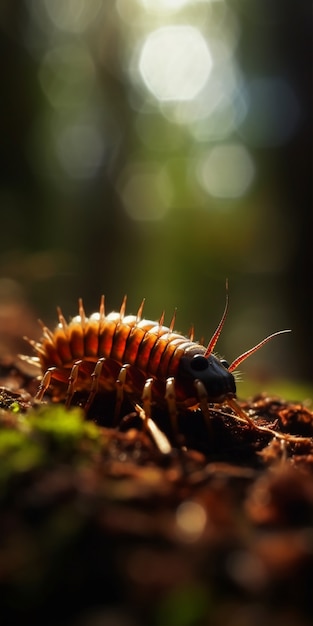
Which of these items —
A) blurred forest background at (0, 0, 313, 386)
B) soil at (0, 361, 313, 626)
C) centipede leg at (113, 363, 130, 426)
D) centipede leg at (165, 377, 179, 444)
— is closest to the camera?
soil at (0, 361, 313, 626)

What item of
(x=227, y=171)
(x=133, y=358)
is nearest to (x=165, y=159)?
(x=227, y=171)

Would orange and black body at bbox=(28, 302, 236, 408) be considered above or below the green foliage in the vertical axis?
below

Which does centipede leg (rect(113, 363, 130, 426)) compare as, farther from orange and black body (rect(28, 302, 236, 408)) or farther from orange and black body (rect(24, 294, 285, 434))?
orange and black body (rect(28, 302, 236, 408))

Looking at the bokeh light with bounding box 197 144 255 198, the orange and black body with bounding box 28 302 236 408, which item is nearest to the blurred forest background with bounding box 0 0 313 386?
the bokeh light with bounding box 197 144 255 198

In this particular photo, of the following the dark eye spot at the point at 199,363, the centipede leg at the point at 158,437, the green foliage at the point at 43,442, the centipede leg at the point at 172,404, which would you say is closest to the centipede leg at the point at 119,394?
the centipede leg at the point at 158,437

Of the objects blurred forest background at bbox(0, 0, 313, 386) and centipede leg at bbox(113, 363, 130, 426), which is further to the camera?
blurred forest background at bbox(0, 0, 313, 386)

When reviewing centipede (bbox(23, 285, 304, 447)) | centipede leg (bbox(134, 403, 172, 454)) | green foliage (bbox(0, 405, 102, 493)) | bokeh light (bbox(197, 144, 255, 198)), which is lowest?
bokeh light (bbox(197, 144, 255, 198))

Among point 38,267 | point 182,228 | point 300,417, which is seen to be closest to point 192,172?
point 182,228
